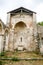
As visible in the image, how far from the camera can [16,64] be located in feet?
46.3

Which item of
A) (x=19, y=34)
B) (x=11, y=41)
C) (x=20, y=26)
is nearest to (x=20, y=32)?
(x=19, y=34)

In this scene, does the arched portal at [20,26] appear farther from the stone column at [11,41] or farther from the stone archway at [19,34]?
the stone column at [11,41]

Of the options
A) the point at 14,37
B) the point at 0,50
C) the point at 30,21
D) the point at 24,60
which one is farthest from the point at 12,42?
the point at 24,60

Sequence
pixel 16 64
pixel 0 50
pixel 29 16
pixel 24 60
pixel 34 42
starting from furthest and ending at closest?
pixel 29 16
pixel 34 42
pixel 0 50
pixel 24 60
pixel 16 64

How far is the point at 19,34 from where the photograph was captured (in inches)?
902

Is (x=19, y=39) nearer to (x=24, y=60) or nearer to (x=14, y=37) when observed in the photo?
(x=14, y=37)

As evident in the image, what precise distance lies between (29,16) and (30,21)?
35.0 inches

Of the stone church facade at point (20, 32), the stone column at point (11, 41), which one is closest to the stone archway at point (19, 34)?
the stone church facade at point (20, 32)

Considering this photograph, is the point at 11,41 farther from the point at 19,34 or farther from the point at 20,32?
the point at 20,32

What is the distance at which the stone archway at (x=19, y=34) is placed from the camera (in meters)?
22.3

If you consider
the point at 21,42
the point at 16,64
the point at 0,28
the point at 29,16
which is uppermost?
the point at 29,16

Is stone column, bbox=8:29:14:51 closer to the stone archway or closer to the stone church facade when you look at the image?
the stone church facade

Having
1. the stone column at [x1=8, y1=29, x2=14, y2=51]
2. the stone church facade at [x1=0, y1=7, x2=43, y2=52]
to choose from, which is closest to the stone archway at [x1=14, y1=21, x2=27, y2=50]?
the stone church facade at [x1=0, y1=7, x2=43, y2=52]

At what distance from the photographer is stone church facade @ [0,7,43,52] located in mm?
21291
